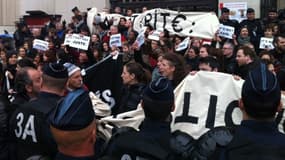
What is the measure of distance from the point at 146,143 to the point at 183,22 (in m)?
10.2

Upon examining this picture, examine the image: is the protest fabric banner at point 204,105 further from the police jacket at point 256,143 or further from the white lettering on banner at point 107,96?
the white lettering on banner at point 107,96

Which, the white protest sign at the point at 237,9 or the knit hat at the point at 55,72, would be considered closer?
the knit hat at the point at 55,72

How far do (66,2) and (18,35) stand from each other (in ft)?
19.7

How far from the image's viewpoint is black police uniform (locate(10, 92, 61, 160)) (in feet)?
12.5

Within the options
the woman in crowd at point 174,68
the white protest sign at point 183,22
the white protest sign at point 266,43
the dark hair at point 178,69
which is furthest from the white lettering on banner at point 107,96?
the white protest sign at point 183,22

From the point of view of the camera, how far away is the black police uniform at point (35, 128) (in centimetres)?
380

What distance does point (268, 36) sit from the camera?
439 inches

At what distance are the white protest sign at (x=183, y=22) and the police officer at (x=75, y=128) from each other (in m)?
9.44

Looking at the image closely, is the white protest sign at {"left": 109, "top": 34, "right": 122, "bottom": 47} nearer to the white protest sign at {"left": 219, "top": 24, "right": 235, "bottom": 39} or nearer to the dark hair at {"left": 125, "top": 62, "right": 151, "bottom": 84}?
the white protest sign at {"left": 219, "top": 24, "right": 235, "bottom": 39}

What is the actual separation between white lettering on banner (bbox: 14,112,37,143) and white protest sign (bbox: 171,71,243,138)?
40.7 inches

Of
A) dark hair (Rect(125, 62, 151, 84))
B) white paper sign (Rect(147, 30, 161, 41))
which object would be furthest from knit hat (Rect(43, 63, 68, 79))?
white paper sign (Rect(147, 30, 161, 41))

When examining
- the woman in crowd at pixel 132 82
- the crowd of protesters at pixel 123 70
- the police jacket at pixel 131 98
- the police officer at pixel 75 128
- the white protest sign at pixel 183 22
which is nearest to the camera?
the police officer at pixel 75 128

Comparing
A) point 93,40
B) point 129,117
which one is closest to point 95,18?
point 93,40

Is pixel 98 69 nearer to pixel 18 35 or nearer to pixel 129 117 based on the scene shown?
pixel 129 117
